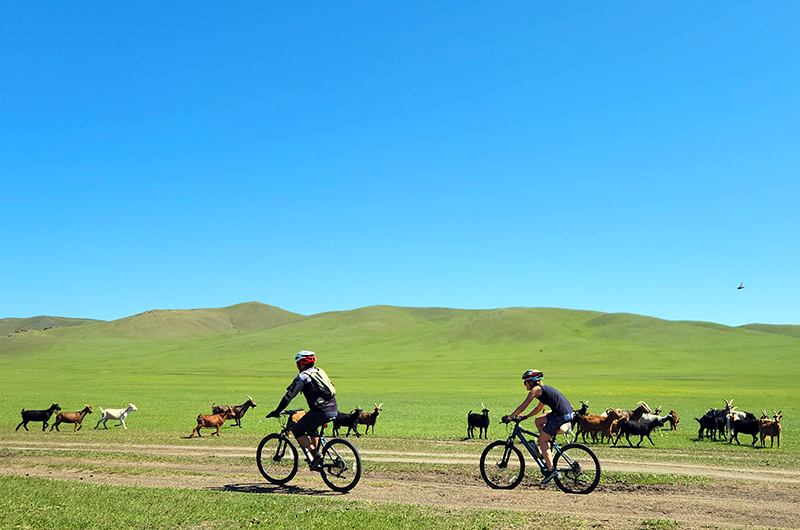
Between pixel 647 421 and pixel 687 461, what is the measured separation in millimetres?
6882

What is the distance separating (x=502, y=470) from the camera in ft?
46.1

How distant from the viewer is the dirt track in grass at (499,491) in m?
11.5

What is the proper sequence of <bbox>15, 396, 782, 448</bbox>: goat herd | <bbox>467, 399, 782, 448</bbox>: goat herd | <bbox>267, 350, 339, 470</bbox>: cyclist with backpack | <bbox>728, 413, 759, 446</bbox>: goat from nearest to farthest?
<bbox>267, 350, 339, 470</bbox>: cyclist with backpack
<bbox>467, 399, 782, 448</bbox>: goat herd
<bbox>15, 396, 782, 448</bbox>: goat herd
<bbox>728, 413, 759, 446</bbox>: goat

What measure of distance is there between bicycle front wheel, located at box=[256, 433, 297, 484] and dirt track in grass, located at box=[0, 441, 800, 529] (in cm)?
26

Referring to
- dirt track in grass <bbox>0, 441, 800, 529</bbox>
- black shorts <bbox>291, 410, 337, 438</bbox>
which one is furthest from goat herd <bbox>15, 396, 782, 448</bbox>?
black shorts <bbox>291, 410, 337, 438</bbox>

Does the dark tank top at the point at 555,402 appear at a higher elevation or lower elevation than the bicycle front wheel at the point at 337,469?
higher

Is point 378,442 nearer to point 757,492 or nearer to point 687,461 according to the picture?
point 687,461

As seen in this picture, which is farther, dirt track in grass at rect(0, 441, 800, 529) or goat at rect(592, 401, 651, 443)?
goat at rect(592, 401, 651, 443)

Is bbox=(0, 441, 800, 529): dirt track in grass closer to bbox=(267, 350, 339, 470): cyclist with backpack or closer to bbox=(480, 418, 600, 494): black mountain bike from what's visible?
bbox=(480, 418, 600, 494): black mountain bike

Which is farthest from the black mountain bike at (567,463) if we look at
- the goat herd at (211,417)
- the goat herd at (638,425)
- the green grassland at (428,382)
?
the goat herd at (211,417)

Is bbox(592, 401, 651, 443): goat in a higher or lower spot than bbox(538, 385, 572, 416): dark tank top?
lower

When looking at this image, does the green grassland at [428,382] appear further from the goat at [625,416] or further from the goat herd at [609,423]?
the goat at [625,416]

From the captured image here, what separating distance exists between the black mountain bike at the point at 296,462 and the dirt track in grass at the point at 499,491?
0.29 meters

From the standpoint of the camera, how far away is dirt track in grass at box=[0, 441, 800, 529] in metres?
11.5
